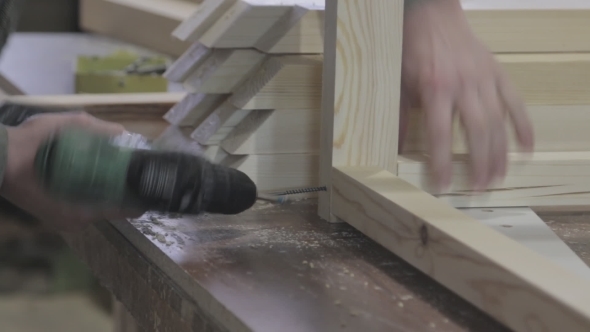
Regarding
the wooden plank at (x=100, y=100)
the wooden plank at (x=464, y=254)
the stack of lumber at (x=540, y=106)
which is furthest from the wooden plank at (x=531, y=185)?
the wooden plank at (x=100, y=100)

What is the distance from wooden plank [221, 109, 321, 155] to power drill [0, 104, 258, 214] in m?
0.26

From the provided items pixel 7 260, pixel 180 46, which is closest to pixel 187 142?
pixel 180 46

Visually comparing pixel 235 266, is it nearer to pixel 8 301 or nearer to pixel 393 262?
pixel 393 262

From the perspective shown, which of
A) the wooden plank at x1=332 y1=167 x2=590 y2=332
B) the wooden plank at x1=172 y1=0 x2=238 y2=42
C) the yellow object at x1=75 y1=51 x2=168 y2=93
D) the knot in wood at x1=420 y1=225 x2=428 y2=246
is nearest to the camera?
the wooden plank at x1=332 y1=167 x2=590 y2=332

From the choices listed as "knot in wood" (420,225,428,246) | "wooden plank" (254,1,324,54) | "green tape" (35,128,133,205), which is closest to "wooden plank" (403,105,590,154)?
"wooden plank" (254,1,324,54)

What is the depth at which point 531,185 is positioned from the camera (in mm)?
1017

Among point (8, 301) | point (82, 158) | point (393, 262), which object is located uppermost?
point (82, 158)

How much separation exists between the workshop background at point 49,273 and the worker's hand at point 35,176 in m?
1.71

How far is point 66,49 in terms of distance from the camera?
249cm

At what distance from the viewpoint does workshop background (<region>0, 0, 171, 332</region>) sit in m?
2.65

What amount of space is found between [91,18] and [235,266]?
2.17 metres

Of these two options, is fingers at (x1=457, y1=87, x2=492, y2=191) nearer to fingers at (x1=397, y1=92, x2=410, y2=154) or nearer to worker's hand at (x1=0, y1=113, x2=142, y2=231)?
fingers at (x1=397, y1=92, x2=410, y2=154)

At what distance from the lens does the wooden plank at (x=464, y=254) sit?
603 mm

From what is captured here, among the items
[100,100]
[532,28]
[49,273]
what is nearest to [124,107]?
[100,100]
